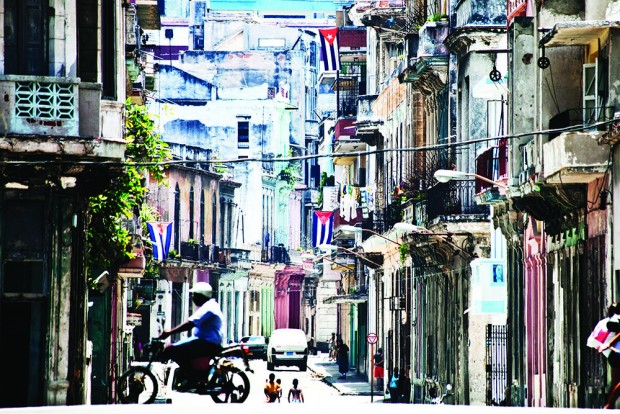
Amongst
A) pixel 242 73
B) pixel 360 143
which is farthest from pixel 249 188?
pixel 360 143

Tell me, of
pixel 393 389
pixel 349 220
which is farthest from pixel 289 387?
pixel 393 389

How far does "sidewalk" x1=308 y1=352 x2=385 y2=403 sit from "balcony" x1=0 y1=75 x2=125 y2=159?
25.5m

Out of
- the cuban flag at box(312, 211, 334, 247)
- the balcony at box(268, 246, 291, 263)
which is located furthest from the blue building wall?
the cuban flag at box(312, 211, 334, 247)

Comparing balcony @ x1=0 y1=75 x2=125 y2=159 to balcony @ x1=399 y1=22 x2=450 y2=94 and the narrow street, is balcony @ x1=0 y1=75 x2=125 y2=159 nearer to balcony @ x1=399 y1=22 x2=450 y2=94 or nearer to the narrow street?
the narrow street

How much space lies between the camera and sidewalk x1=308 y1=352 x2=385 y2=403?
5474 cm

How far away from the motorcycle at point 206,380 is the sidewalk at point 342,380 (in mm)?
28293

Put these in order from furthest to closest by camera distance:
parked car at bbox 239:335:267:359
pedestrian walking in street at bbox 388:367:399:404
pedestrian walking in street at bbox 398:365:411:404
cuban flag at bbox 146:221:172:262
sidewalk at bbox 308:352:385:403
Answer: parked car at bbox 239:335:267:359
sidewalk at bbox 308:352:385:403
cuban flag at bbox 146:221:172:262
pedestrian walking in street at bbox 398:365:411:404
pedestrian walking in street at bbox 388:367:399:404

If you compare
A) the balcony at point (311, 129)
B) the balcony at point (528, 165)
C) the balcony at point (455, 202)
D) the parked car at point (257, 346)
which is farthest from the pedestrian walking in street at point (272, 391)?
the balcony at point (311, 129)

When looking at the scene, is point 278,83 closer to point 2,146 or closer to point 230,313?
point 230,313

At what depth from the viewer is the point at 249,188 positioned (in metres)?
95.4

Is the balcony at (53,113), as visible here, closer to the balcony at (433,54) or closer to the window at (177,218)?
the balcony at (433,54)

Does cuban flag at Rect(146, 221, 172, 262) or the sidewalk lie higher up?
cuban flag at Rect(146, 221, 172, 262)

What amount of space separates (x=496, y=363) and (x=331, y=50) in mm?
28809

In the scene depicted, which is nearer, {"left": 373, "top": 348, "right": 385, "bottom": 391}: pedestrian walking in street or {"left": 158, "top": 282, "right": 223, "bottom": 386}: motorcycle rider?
{"left": 158, "top": 282, "right": 223, "bottom": 386}: motorcycle rider
